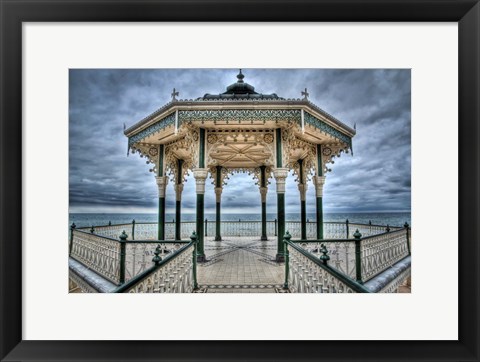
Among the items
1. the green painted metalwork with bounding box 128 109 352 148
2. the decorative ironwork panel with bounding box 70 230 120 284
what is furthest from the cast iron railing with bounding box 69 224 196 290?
the green painted metalwork with bounding box 128 109 352 148

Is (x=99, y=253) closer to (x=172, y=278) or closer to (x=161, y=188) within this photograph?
(x=161, y=188)

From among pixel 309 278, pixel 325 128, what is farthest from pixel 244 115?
pixel 309 278

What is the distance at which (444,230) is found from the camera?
2.32m

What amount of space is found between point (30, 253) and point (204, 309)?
1.72 metres

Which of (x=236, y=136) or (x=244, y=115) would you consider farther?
(x=236, y=136)

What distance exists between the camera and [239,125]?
487cm

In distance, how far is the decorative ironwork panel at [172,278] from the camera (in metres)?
2.38

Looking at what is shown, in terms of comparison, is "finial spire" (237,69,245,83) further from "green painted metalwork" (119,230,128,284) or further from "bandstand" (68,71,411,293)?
"green painted metalwork" (119,230,128,284)

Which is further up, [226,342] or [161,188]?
[161,188]

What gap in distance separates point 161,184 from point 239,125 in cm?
270

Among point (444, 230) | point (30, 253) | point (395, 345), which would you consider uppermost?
point (444, 230)
